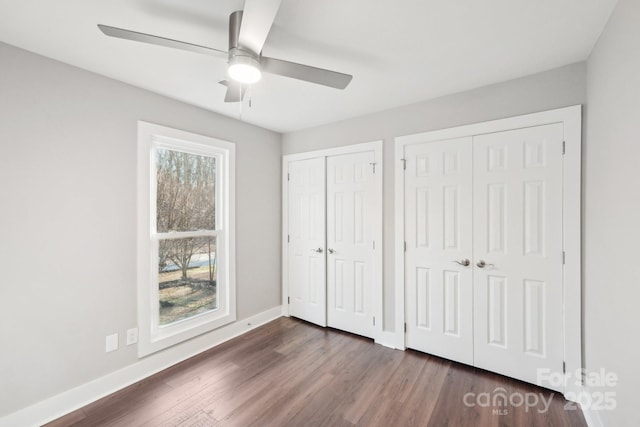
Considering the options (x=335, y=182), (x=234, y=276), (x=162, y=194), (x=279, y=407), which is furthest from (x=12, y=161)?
(x=335, y=182)

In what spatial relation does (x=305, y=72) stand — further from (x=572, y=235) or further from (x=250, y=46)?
(x=572, y=235)

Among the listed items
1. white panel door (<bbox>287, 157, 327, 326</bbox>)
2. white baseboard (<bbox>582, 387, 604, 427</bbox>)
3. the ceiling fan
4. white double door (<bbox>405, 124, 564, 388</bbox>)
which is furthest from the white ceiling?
white baseboard (<bbox>582, 387, 604, 427</bbox>)

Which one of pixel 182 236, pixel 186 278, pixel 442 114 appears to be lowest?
pixel 186 278

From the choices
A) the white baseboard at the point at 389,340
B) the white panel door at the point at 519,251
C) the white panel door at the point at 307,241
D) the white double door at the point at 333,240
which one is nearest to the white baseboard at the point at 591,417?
the white panel door at the point at 519,251

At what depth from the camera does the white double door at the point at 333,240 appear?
9.86ft

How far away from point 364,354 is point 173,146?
276 centimetres

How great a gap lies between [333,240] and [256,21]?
241 cm

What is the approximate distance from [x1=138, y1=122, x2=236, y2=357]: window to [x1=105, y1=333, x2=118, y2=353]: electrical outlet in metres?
0.17

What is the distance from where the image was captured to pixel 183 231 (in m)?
2.72

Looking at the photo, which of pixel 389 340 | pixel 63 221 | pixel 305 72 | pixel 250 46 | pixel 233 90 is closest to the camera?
pixel 250 46

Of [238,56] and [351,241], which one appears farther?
[351,241]

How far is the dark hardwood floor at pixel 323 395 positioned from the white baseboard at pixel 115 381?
6 cm

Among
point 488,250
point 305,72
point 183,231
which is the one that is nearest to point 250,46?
point 305,72

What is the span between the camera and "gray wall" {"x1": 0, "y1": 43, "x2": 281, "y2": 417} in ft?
5.65
